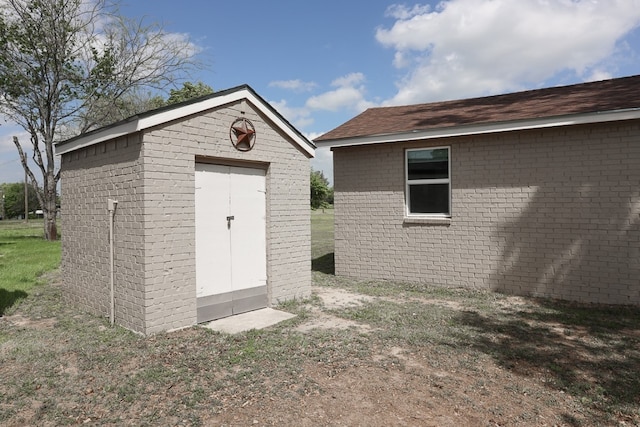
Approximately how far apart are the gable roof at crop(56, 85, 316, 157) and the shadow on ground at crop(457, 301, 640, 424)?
161 inches

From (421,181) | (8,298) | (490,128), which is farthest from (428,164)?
(8,298)

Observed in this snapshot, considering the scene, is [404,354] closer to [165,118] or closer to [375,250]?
[165,118]

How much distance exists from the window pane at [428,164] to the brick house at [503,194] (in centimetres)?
2

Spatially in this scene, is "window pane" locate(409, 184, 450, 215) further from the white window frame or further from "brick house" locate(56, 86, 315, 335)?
"brick house" locate(56, 86, 315, 335)

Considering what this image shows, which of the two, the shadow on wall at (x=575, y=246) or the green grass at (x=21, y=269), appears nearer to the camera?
the shadow on wall at (x=575, y=246)

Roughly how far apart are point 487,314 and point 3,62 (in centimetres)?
2269

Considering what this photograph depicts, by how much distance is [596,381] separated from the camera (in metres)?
3.91

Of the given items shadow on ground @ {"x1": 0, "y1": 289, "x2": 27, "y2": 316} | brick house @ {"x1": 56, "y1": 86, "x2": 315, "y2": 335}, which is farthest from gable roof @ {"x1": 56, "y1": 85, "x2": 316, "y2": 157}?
shadow on ground @ {"x1": 0, "y1": 289, "x2": 27, "y2": 316}

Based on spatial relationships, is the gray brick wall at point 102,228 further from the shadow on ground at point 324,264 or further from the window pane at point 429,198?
the window pane at point 429,198

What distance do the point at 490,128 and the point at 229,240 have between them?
203 inches

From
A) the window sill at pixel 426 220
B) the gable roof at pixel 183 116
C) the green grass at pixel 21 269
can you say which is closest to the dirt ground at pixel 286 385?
the gable roof at pixel 183 116

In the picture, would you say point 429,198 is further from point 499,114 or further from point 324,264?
point 324,264

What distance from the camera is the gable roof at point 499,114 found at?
691 centimetres

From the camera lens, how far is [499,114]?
8023mm
